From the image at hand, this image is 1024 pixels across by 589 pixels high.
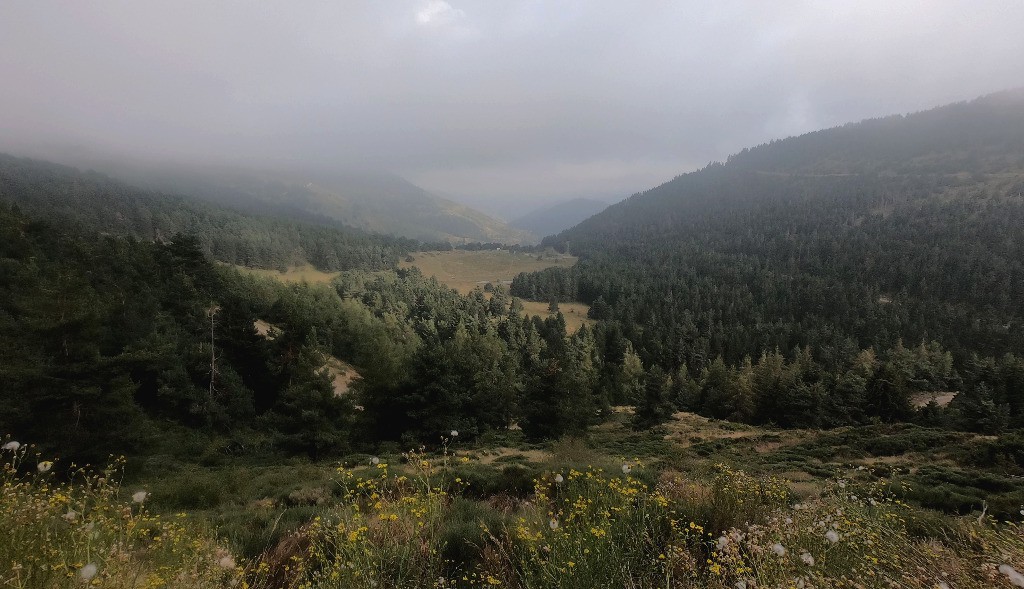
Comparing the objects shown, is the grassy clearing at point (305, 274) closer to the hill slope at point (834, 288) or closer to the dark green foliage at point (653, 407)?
the hill slope at point (834, 288)

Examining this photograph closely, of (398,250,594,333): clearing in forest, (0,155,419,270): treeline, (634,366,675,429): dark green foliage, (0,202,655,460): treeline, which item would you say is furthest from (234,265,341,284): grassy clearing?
(634,366,675,429): dark green foliage

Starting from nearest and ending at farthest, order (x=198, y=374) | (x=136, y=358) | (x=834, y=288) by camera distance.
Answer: (x=136, y=358), (x=198, y=374), (x=834, y=288)

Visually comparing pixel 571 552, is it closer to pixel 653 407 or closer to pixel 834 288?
pixel 653 407

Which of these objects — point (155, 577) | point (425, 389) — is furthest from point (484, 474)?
point (425, 389)

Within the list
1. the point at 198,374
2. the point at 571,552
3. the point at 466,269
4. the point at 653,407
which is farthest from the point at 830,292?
the point at 571,552

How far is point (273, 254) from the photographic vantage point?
4909 inches

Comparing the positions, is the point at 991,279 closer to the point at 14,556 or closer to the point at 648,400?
the point at 648,400

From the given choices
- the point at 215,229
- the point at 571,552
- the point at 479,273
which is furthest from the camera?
the point at 479,273

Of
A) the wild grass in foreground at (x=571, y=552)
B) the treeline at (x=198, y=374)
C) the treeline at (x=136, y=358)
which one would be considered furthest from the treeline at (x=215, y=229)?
the wild grass in foreground at (x=571, y=552)

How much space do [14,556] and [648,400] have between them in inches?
1765

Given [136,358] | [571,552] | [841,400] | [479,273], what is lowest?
[841,400]

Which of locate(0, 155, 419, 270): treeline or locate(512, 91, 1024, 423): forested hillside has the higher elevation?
locate(0, 155, 419, 270): treeline

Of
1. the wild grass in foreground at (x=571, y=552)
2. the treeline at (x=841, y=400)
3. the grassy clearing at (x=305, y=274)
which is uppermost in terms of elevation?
the wild grass in foreground at (x=571, y=552)

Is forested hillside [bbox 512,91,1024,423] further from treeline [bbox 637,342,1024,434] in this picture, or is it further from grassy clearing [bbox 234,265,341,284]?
grassy clearing [bbox 234,265,341,284]
